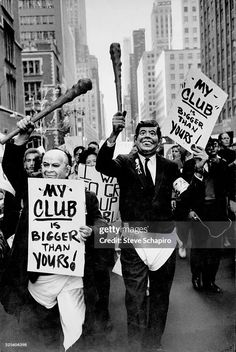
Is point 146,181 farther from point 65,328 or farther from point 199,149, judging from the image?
point 65,328

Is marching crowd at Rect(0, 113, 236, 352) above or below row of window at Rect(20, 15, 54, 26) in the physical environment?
below

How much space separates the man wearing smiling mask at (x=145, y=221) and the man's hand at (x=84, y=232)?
34cm

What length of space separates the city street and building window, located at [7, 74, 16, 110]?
12.8 meters

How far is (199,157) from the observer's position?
3.28 metres

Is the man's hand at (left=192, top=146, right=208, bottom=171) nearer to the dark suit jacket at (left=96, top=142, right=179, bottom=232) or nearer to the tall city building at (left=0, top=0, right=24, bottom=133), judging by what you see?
the dark suit jacket at (left=96, top=142, right=179, bottom=232)

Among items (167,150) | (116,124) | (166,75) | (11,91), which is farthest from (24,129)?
(11,91)

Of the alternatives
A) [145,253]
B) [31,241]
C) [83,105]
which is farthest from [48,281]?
[83,105]

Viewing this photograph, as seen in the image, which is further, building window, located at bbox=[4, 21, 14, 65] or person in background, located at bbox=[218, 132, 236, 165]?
building window, located at bbox=[4, 21, 14, 65]

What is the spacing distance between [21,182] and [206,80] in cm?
192

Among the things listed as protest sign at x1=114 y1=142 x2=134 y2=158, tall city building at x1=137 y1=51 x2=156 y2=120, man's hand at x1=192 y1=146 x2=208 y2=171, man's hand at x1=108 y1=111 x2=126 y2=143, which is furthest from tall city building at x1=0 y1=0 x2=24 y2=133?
man's hand at x1=108 y1=111 x2=126 y2=143

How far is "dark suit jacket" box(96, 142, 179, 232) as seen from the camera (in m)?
2.89

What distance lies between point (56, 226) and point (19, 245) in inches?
11.2

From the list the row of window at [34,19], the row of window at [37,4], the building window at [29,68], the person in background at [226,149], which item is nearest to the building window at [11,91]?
the building window at [29,68]

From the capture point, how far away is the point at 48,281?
275cm
